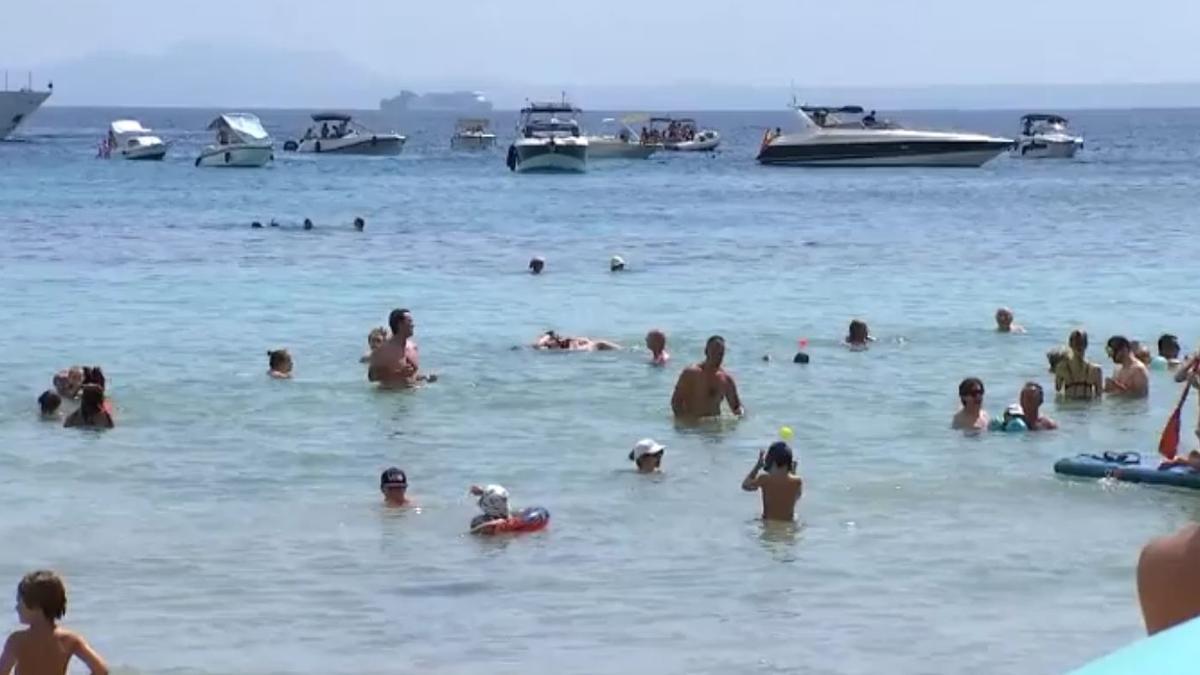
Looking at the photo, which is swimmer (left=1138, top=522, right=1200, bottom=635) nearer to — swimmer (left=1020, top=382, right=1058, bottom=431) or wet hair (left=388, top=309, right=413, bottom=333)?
swimmer (left=1020, top=382, right=1058, bottom=431)

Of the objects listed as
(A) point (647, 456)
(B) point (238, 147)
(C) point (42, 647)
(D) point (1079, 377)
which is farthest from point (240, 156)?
(C) point (42, 647)

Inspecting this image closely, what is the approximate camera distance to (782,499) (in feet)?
42.1

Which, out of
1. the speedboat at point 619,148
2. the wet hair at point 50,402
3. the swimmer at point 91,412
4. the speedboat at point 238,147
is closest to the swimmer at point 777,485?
the swimmer at point 91,412

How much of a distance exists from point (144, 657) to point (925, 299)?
18.8 m

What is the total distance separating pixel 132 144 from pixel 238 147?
11.3 metres

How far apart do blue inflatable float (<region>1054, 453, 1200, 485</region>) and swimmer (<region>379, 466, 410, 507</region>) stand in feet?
14.3

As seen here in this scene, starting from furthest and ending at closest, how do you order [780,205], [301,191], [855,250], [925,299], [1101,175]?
[1101,175] → [301,191] → [780,205] → [855,250] → [925,299]

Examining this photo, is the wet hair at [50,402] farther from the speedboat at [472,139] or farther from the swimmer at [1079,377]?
the speedboat at [472,139]

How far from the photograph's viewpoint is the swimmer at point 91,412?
16328 mm

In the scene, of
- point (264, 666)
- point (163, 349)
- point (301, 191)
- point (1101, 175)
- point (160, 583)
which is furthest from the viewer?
point (1101, 175)

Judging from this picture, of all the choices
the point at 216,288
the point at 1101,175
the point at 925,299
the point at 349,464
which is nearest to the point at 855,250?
the point at 925,299

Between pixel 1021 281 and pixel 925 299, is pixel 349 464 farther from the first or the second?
pixel 1021 281

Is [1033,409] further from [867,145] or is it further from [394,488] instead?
[867,145]

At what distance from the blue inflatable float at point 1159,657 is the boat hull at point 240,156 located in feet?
248
